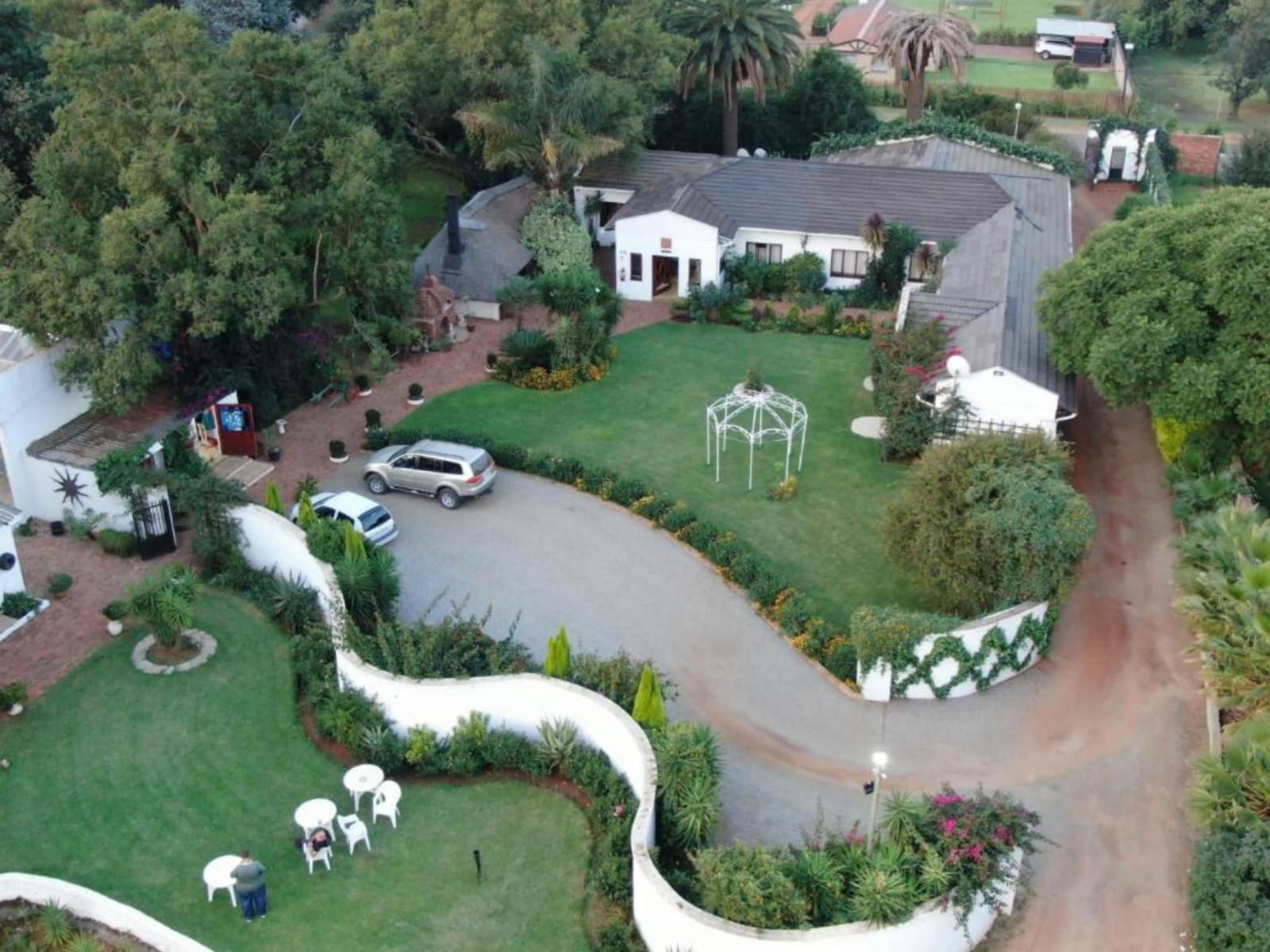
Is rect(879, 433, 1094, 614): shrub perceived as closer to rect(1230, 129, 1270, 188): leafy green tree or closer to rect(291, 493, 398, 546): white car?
rect(291, 493, 398, 546): white car

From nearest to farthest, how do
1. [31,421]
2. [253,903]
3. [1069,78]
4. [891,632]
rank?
[253,903] → [891,632] → [31,421] → [1069,78]

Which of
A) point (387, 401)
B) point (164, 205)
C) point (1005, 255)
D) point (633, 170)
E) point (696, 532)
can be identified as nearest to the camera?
point (696, 532)

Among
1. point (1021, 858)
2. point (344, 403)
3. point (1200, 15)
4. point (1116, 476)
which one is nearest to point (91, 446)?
point (344, 403)

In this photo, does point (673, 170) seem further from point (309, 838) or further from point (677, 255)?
point (309, 838)

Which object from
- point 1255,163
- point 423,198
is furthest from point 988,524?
point 1255,163

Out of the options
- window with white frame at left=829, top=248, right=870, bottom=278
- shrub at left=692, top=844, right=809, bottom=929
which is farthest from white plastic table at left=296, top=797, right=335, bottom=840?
window with white frame at left=829, top=248, right=870, bottom=278

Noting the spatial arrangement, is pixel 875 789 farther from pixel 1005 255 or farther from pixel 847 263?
pixel 847 263

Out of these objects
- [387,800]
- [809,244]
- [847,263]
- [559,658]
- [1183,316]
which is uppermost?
[1183,316]

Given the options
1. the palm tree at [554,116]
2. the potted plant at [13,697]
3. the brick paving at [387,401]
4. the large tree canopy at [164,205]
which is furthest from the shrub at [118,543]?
the palm tree at [554,116]
